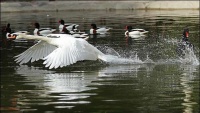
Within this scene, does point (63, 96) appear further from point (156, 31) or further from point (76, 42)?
point (156, 31)

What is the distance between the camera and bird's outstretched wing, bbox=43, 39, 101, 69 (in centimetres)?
1348

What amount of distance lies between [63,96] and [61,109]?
131 cm

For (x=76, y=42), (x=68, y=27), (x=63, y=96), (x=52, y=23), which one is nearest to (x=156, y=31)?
(x=68, y=27)

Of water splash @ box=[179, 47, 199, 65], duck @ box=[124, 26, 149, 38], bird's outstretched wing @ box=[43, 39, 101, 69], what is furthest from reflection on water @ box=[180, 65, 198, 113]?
duck @ box=[124, 26, 149, 38]

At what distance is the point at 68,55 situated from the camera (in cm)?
1397

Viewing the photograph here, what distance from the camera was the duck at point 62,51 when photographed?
13578 mm

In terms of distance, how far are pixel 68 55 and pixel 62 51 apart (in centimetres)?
19

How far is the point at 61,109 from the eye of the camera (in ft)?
35.4

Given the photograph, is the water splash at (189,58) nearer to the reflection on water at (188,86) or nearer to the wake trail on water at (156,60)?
the wake trail on water at (156,60)

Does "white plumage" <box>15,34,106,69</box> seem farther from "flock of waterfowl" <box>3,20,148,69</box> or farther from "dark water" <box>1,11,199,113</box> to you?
"dark water" <box>1,11,199,113</box>

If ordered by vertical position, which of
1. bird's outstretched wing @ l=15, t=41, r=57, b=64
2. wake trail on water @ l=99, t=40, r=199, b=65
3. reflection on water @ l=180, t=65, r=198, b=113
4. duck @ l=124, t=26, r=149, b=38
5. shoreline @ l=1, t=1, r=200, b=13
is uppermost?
shoreline @ l=1, t=1, r=200, b=13

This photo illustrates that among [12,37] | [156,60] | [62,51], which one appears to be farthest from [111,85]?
[12,37]

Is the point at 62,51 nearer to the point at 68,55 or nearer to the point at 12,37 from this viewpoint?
the point at 68,55

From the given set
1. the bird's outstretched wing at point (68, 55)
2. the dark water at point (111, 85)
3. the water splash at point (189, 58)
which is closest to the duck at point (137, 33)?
the dark water at point (111, 85)
